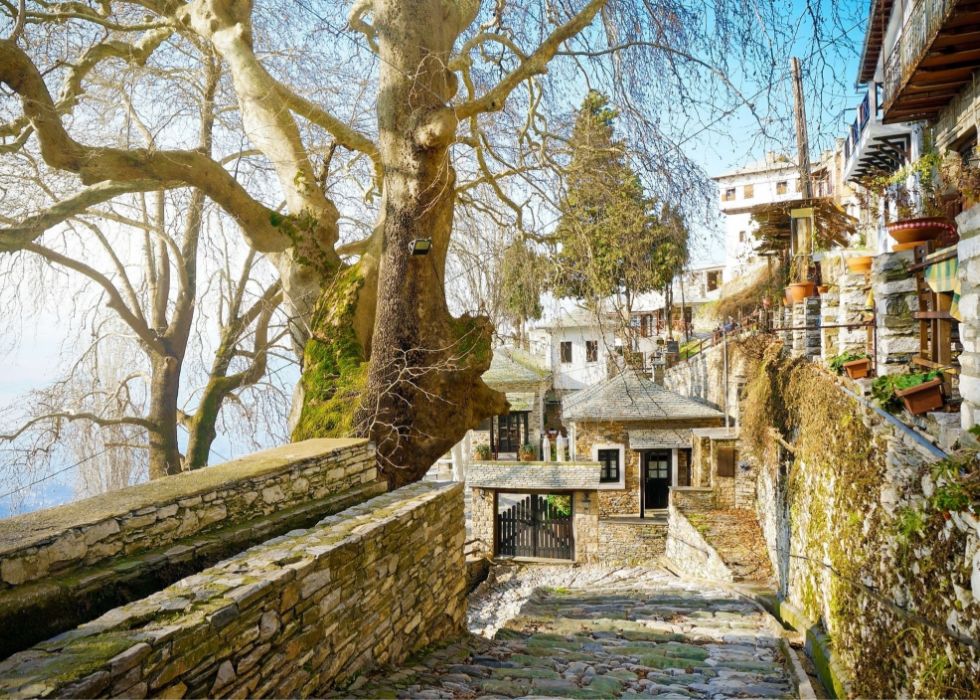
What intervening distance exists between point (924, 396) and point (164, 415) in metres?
8.80

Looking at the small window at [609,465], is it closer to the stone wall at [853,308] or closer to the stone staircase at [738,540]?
the stone staircase at [738,540]

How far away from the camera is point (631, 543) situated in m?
15.1

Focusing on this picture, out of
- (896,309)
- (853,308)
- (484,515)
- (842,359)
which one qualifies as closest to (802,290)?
(853,308)

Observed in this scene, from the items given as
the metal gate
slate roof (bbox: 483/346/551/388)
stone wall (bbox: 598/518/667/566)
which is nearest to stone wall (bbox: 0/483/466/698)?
stone wall (bbox: 598/518/667/566)

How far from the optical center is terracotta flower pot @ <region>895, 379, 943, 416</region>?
4555 mm

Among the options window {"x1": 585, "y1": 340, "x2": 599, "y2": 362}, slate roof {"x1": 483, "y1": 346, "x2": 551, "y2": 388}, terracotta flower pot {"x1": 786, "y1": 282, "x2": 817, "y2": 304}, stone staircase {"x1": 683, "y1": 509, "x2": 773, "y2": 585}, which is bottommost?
stone staircase {"x1": 683, "y1": 509, "x2": 773, "y2": 585}

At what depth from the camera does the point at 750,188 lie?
36688 millimetres

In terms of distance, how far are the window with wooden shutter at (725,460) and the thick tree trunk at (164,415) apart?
10.7 m

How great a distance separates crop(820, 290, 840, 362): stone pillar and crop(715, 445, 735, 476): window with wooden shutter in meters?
5.28

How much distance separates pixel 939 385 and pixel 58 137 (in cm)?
766

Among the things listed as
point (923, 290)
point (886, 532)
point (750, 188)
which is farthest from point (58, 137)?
point (750, 188)

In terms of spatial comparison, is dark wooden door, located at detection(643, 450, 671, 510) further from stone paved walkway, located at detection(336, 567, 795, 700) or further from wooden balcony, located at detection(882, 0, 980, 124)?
wooden balcony, located at detection(882, 0, 980, 124)

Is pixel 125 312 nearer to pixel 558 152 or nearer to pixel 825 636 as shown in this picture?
pixel 558 152

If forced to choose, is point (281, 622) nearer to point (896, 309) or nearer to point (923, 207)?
point (896, 309)
